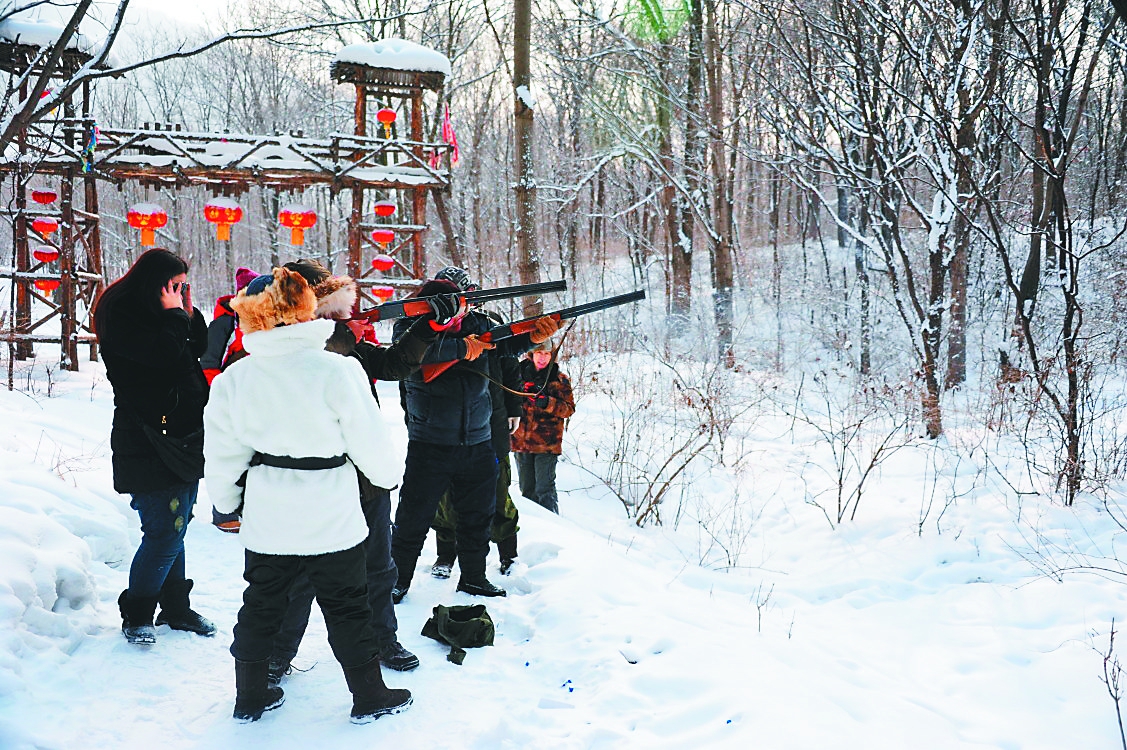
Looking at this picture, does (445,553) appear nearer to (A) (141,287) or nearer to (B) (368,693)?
(B) (368,693)

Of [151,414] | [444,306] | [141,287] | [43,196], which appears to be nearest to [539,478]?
[444,306]

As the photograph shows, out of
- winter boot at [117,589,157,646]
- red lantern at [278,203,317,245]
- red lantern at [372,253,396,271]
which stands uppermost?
red lantern at [278,203,317,245]

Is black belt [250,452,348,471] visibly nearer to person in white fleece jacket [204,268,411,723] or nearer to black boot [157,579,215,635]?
person in white fleece jacket [204,268,411,723]

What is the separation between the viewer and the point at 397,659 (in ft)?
10.2

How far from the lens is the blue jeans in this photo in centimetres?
300

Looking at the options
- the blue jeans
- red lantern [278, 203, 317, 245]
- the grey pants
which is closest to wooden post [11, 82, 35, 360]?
red lantern [278, 203, 317, 245]

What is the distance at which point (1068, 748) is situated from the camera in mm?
2938

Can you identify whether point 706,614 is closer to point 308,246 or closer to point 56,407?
point 56,407

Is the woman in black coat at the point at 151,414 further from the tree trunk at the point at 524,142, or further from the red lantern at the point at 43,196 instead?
the red lantern at the point at 43,196

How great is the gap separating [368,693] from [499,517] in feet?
5.62

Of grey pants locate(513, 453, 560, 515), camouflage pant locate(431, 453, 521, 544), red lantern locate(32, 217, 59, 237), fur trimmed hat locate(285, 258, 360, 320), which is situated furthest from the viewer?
red lantern locate(32, 217, 59, 237)

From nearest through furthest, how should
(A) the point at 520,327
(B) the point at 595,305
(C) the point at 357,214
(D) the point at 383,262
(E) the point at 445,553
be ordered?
(A) the point at 520,327, (B) the point at 595,305, (E) the point at 445,553, (D) the point at 383,262, (C) the point at 357,214

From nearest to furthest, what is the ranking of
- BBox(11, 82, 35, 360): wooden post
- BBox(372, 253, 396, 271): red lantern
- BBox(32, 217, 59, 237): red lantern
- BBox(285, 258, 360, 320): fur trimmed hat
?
BBox(285, 258, 360, 320): fur trimmed hat, BBox(11, 82, 35, 360): wooden post, BBox(32, 217, 59, 237): red lantern, BBox(372, 253, 396, 271): red lantern

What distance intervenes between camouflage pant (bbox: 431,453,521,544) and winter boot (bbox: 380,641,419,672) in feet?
3.68
